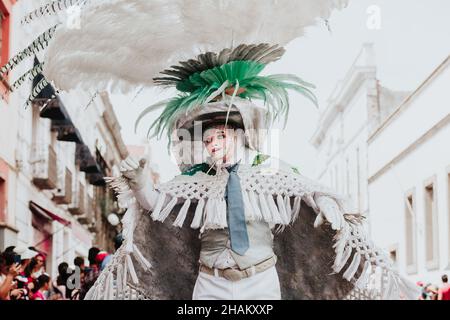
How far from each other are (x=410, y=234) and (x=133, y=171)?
55.3 feet

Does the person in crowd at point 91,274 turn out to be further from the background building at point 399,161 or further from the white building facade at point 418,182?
the white building facade at point 418,182

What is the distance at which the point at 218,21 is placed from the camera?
13.8 feet

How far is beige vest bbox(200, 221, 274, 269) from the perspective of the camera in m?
4.11

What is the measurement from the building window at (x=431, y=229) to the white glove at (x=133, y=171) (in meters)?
13.2

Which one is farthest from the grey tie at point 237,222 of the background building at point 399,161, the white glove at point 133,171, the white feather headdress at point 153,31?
the background building at point 399,161

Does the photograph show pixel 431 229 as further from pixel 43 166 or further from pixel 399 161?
pixel 43 166

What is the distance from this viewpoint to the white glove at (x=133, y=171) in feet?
13.0

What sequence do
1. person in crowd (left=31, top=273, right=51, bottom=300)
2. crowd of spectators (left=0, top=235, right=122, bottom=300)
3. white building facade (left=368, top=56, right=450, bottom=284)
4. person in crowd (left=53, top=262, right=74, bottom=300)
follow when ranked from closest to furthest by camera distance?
crowd of spectators (left=0, top=235, right=122, bottom=300)
person in crowd (left=31, top=273, right=51, bottom=300)
person in crowd (left=53, top=262, right=74, bottom=300)
white building facade (left=368, top=56, right=450, bottom=284)

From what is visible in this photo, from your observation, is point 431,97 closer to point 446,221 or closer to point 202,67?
point 446,221

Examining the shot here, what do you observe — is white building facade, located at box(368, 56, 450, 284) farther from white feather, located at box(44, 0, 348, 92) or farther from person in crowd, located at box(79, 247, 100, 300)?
white feather, located at box(44, 0, 348, 92)

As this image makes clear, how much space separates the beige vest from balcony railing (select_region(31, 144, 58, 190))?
37.8 ft

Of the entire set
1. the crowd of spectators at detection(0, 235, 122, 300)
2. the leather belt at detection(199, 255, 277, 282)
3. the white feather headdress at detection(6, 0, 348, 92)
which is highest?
the white feather headdress at detection(6, 0, 348, 92)

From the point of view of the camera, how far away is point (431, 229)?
1788 cm

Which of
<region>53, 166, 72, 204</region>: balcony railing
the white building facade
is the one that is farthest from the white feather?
<region>53, 166, 72, 204</region>: balcony railing
